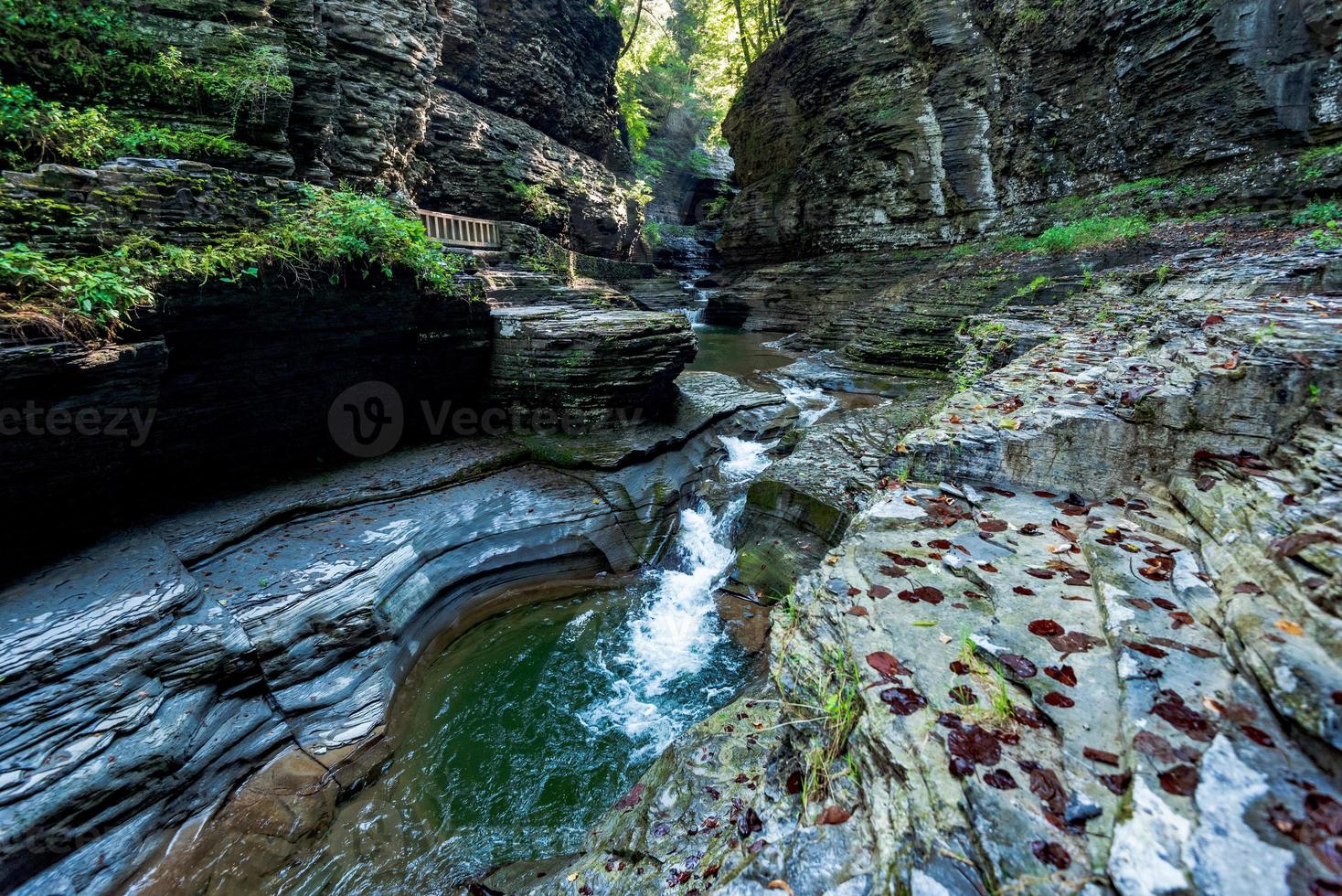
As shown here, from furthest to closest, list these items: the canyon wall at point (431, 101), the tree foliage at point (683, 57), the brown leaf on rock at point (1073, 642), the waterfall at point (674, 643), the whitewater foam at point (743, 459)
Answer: the tree foliage at point (683, 57), the whitewater foam at point (743, 459), the canyon wall at point (431, 101), the waterfall at point (674, 643), the brown leaf on rock at point (1073, 642)

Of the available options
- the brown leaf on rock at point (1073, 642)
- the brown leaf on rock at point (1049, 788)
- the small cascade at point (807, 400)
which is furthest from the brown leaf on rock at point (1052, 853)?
the small cascade at point (807, 400)

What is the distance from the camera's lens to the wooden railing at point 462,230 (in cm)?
1065

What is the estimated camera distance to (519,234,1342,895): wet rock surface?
4.58 ft

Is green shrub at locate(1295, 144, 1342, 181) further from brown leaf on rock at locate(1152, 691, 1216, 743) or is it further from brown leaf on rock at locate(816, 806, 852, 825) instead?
brown leaf on rock at locate(816, 806, 852, 825)

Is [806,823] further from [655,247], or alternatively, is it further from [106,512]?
[655,247]

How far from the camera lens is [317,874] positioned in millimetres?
3479

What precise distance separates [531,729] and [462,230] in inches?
418

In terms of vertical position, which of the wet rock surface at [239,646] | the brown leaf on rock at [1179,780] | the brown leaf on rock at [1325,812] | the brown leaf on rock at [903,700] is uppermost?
the brown leaf on rock at [1325,812]

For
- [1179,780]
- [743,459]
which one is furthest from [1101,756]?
[743,459]

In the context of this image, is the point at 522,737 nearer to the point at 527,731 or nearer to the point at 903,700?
the point at 527,731

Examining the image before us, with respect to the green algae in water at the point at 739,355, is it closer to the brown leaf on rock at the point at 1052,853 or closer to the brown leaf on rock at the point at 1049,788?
the brown leaf on rock at the point at 1049,788

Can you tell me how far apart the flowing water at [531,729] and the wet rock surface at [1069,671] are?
0.94 meters

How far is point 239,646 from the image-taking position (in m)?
4.20

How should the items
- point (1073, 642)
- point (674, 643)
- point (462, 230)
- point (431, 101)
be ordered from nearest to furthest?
point (1073, 642), point (674, 643), point (462, 230), point (431, 101)
